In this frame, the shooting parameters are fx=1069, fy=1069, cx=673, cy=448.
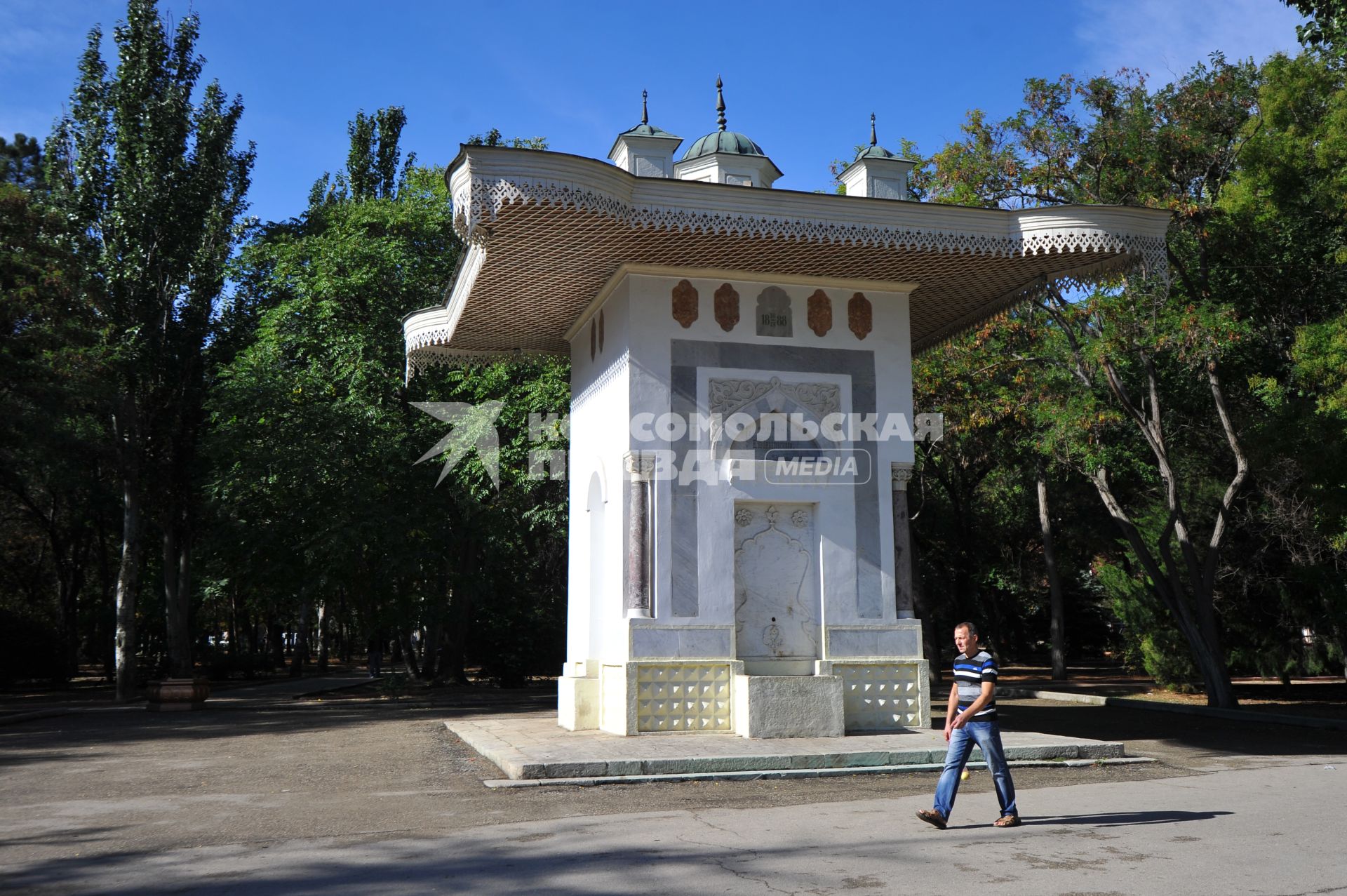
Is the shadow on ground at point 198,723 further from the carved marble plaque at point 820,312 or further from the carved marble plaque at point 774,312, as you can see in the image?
the carved marble plaque at point 820,312

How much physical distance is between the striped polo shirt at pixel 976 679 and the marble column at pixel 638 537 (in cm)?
551

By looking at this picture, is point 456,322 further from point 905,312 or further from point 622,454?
point 905,312

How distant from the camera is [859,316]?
1344cm

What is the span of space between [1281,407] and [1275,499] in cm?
411

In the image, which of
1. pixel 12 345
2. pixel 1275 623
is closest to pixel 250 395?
pixel 12 345

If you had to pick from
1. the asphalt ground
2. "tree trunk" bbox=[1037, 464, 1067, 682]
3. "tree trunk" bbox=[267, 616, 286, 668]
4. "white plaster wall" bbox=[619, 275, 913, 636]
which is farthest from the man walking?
"tree trunk" bbox=[267, 616, 286, 668]

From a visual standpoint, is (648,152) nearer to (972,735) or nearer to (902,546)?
(902,546)

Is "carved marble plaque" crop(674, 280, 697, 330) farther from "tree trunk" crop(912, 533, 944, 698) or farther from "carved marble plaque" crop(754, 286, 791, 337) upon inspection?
"tree trunk" crop(912, 533, 944, 698)

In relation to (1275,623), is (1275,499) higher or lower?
higher

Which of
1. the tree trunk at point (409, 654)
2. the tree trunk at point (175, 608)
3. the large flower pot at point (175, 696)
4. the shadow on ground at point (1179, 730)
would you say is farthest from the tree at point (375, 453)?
the shadow on ground at point (1179, 730)

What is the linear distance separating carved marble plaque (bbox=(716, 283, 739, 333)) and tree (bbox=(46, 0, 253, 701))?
15680 mm

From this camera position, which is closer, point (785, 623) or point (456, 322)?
point (785, 623)

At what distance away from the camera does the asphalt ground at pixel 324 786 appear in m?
6.93

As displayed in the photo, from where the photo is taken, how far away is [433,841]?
6594mm
